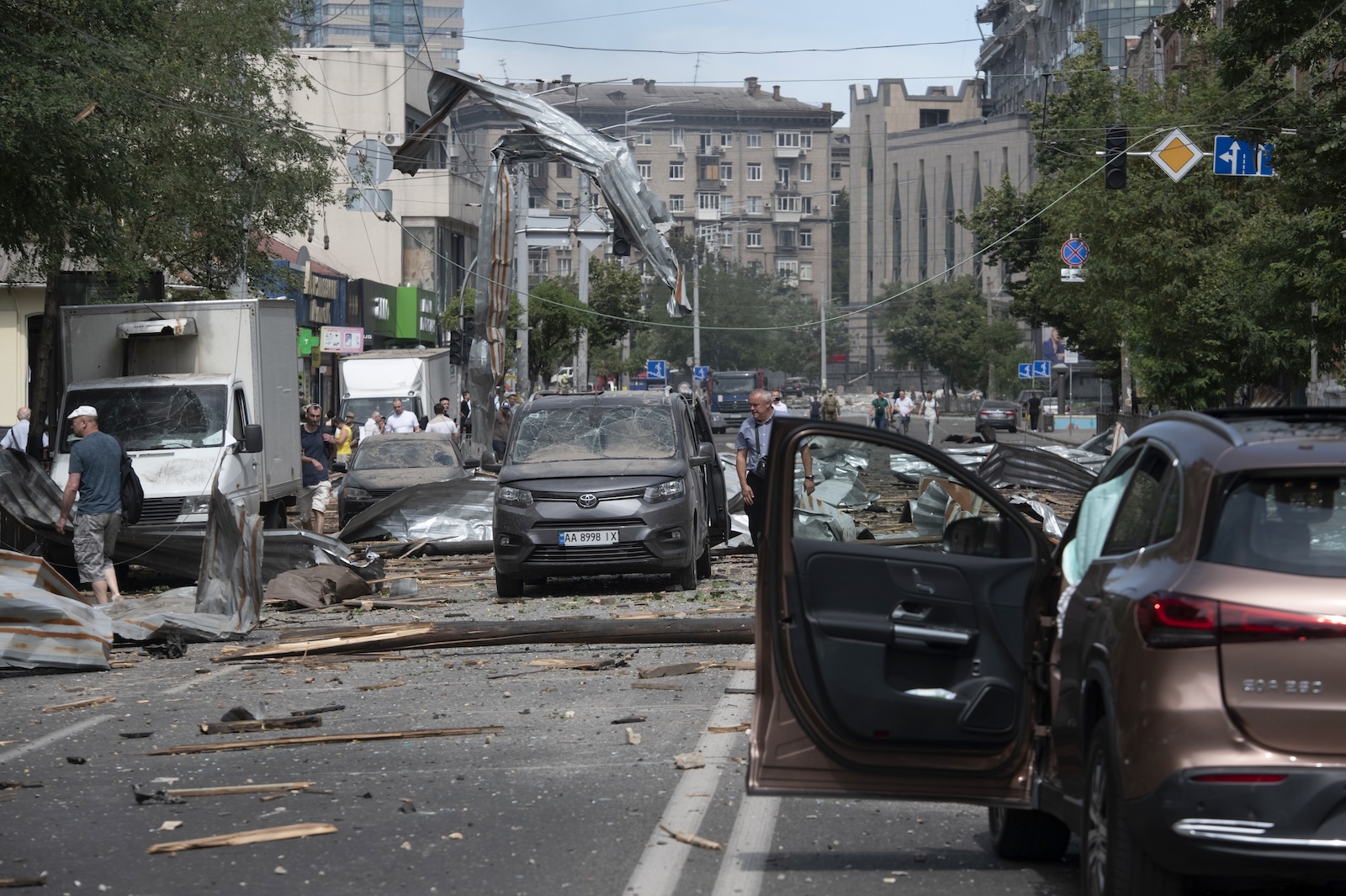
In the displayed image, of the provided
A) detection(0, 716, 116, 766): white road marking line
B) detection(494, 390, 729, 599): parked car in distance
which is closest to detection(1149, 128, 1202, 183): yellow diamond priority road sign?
detection(494, 390, 729, 599): parked car in distance

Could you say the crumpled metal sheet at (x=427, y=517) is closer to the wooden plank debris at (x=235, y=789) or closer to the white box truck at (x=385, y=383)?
the wooden plank debris at (x=235, y=789)

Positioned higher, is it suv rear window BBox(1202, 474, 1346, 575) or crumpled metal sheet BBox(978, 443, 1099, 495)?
suv rear window BBox(1202, 474, 1346, 575)

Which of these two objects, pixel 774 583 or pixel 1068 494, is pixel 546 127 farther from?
pixel 774 583

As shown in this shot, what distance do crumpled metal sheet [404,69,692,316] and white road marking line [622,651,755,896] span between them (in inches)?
560

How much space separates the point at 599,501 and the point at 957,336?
103 meters

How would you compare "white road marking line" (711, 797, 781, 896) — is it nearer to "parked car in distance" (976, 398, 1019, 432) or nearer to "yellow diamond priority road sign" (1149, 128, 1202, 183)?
"yellow diamond priority road sign" (1149, 128, 1202, 183)

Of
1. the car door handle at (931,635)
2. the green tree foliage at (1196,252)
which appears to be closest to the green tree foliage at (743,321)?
the green tree foliage at (1196,252)

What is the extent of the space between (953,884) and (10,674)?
7.54 m

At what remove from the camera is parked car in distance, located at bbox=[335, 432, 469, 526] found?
23266mm

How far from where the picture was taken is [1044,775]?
5.26 m

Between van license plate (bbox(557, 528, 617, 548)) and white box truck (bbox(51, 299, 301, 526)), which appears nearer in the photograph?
van license plate (bbox(557, 528, 617, 548))

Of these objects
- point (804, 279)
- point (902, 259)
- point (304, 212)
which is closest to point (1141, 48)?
point (304, 212)

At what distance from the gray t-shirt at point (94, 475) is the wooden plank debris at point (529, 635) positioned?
351cm

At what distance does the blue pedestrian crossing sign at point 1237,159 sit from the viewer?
26.0 m
